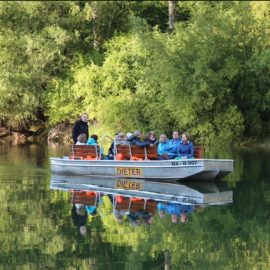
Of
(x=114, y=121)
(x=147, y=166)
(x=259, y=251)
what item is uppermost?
(x=114, y=121)

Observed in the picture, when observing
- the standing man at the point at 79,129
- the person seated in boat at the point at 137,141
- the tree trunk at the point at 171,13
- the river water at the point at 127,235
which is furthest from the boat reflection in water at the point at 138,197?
the tree trunk at the point at 171,13

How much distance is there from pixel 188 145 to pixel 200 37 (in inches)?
528

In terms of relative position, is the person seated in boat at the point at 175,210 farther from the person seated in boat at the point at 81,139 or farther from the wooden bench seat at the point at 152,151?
the person seated in boat at the point at 81,139

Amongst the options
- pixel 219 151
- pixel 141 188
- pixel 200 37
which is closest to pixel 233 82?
pixel 200 37

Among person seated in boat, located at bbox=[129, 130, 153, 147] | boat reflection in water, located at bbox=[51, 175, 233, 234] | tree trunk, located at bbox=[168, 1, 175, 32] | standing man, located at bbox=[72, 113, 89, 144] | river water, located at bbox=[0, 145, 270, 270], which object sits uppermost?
tree trunk, located at bbox=[168, 1, 175, 32]

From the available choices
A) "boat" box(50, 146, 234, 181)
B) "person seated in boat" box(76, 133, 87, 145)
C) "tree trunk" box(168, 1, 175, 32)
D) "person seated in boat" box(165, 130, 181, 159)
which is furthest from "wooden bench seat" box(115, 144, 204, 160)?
"tree trunk" box(168, 1, 175, 32)

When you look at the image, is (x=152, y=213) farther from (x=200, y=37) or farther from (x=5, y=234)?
(x=200, y=37)

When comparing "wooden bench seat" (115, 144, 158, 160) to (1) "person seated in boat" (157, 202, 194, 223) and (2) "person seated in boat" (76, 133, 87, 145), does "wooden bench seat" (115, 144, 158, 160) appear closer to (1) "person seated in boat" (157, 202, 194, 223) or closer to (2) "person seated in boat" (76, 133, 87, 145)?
(2) "person seated in boat" (76, 133, 87, 145)

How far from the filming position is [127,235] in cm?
1077

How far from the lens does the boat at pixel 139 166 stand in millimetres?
17219

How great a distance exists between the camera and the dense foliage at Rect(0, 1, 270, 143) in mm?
30562

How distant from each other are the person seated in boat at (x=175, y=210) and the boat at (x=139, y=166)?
341 centimetres

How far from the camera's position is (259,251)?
383 inches

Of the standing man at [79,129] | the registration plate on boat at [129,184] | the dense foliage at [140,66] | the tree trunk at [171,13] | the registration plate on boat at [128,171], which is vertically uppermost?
the tree trunk at [171,13]
